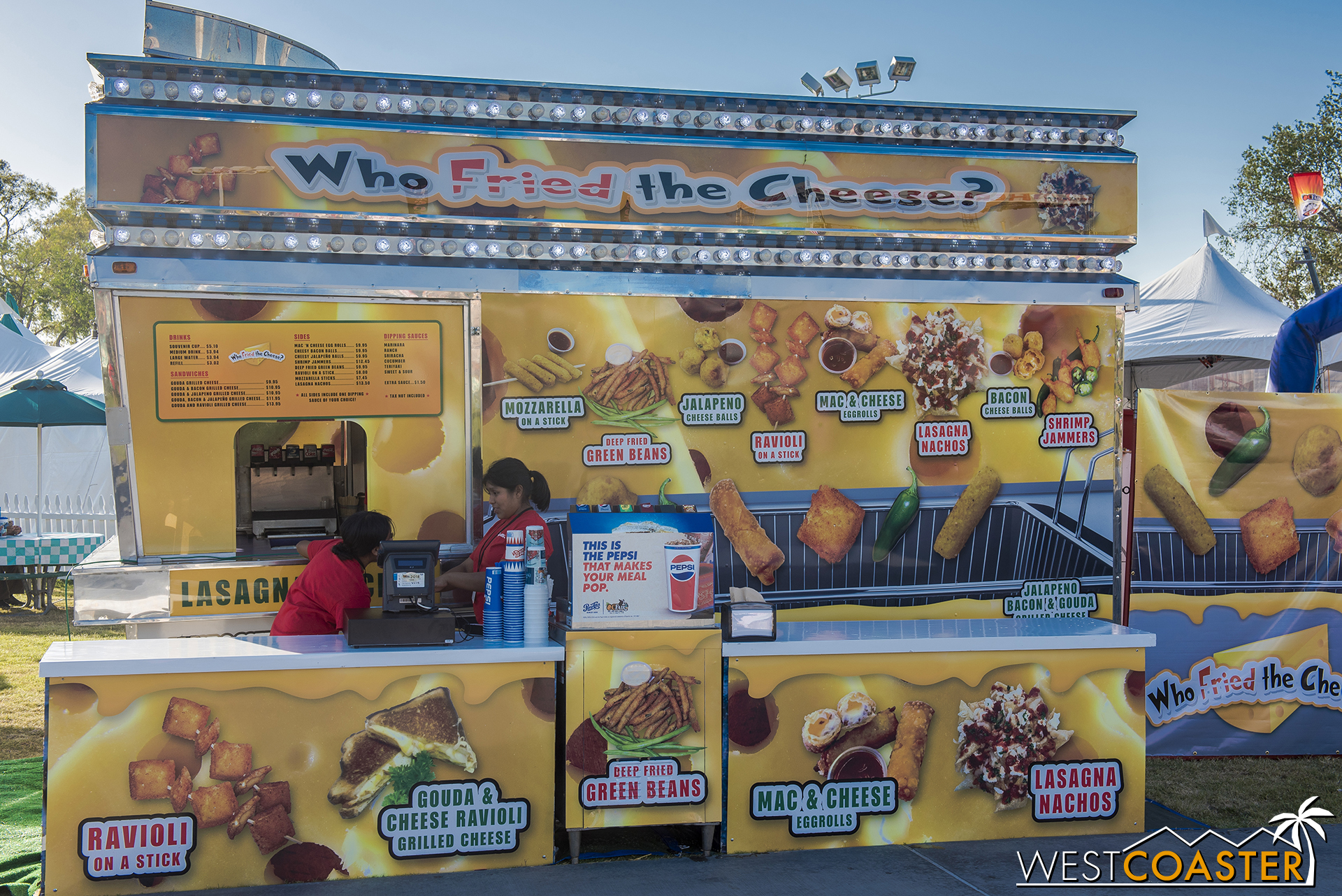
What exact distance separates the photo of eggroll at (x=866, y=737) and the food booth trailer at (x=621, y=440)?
1 centimetres

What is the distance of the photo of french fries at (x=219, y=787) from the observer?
351cm

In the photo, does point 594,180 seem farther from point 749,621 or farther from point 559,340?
point 749,621

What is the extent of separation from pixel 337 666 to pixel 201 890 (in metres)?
0.91

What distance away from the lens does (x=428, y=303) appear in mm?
4352

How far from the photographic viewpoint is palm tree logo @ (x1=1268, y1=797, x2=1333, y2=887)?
4.17 m

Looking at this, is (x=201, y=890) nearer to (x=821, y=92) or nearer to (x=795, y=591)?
(x=795, y=591)

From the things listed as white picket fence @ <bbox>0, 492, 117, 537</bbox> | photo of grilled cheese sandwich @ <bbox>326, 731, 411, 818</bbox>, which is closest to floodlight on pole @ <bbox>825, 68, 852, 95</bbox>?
photo of grilled cheese sandwich @ <bbox>326, 731, 411, 818</bbox>

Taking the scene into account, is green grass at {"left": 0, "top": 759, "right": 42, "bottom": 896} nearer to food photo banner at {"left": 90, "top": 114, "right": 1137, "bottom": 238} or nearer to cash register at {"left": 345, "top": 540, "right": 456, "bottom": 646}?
cash register at {"left": 345, "top": 540, "right": 456, "bottom": 646}

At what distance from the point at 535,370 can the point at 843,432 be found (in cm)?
152

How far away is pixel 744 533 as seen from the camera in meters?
4.63

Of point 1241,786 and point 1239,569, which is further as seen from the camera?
point 1239,569

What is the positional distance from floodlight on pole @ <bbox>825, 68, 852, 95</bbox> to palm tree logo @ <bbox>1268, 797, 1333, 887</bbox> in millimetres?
3866

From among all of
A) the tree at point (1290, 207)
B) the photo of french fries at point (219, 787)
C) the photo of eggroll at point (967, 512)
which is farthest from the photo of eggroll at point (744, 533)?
the tree at point (1290, 207)

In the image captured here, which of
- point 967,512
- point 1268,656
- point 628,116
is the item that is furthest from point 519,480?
point 1268,656
